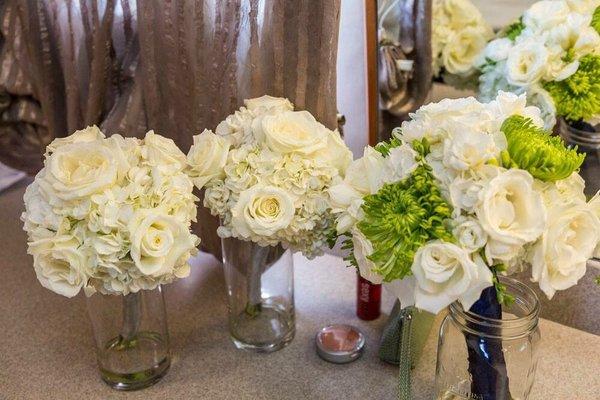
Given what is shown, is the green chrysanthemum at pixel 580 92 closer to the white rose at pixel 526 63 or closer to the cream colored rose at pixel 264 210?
the white rose at pixel 526 63

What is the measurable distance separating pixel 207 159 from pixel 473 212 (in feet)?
1.07

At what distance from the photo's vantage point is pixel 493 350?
71 centimetres

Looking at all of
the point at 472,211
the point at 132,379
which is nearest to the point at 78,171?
the point at 132,379

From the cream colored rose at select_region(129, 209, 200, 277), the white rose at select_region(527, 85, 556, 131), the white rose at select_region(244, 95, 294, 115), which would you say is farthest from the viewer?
the white rose at select_region(527, 85, 556, 131)

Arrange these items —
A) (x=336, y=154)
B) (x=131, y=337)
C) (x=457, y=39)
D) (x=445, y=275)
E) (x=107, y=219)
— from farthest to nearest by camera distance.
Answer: (x=457, y=39) → (x=131, y=337) → (x=336, y=154) → (x=107, y=219) → (x=445, y=275)

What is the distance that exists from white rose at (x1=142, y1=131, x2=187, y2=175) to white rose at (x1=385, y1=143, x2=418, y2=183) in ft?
0.82

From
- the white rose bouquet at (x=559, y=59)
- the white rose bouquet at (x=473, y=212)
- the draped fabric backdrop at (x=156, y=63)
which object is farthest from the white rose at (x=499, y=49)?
the white rose bouquet at (x=473, y=212)

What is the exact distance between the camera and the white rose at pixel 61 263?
704 millimetres

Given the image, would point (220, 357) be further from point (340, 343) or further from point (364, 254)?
point (364, 254)

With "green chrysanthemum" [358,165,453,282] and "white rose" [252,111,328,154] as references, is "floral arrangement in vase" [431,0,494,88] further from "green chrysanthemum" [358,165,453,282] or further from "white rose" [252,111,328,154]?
"green chrysanthemum" [358,165,453,282]

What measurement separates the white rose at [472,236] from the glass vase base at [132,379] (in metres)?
0.49

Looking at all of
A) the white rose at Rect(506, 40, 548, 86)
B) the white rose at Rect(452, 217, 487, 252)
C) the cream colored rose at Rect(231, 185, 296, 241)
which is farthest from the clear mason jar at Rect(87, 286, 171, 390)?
the white rose at Rect(506, 40, 548, 86)

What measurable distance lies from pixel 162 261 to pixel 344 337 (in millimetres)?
333

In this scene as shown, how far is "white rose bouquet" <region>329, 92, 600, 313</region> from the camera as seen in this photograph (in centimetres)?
58
